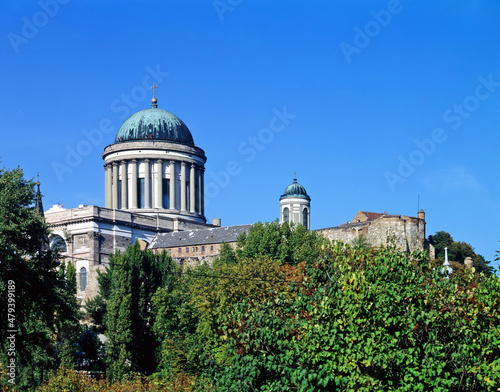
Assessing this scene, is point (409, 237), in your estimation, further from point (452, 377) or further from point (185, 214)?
point (452, 377)

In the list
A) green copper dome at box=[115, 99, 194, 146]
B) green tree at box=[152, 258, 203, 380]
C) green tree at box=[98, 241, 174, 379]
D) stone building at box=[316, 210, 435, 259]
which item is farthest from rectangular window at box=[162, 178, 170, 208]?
green tree at box=[152, 258, 203, 380]

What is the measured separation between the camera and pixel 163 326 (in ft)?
239

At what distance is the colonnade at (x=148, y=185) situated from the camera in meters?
135

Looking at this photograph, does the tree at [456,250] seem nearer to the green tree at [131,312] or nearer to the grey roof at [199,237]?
the grey roof at [199,237]

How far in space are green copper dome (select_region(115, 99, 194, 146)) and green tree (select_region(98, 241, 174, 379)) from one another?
54.7 m

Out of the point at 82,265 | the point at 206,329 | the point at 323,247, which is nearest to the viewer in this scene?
the point at 323,247

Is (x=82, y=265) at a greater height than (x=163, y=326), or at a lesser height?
greater

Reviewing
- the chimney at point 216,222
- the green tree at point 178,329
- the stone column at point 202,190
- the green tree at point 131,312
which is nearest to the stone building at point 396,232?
the green tree at point 131,312

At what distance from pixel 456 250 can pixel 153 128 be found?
52.2 meters

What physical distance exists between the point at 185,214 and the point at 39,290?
8470 cm

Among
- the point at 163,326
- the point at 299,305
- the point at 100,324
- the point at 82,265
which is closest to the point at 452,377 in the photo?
the point at 299,305

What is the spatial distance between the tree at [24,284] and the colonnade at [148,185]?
263ft

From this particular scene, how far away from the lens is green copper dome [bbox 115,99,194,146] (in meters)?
139

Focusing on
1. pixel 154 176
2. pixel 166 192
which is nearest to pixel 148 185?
pixel 154 176
